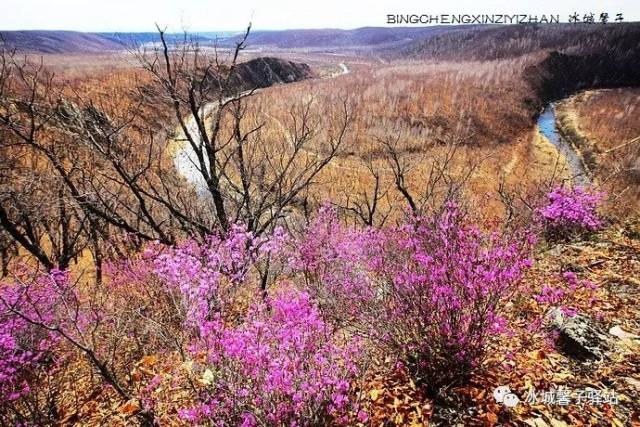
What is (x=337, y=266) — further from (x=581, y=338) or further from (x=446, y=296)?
(x=581, y=338)

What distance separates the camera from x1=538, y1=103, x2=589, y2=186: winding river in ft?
99.1

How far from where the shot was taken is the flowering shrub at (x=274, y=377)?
364cm

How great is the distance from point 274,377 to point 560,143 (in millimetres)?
45163

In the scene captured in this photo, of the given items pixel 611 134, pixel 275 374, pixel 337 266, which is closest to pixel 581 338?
pixel 275 374

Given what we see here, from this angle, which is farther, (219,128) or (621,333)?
(219,128)

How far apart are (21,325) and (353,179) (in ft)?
91.1

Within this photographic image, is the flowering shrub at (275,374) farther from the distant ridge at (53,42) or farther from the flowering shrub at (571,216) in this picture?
the distant ridge at (53,42)

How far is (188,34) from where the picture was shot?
8.04 meters

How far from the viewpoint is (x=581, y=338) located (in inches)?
190

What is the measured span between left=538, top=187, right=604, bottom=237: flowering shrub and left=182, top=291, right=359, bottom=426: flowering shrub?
7791 millimetres

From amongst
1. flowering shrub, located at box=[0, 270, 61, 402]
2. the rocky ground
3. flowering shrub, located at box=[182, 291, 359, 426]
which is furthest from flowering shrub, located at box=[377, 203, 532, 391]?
flowering shrub, located at box=[0, 270, 61, 402]

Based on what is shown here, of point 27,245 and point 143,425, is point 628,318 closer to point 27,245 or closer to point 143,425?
point 143,425

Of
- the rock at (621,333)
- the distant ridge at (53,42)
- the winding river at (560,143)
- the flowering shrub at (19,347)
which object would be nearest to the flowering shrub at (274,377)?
the flowering shrub at (19,347)

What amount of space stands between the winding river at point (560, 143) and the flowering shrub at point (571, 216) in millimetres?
16351
